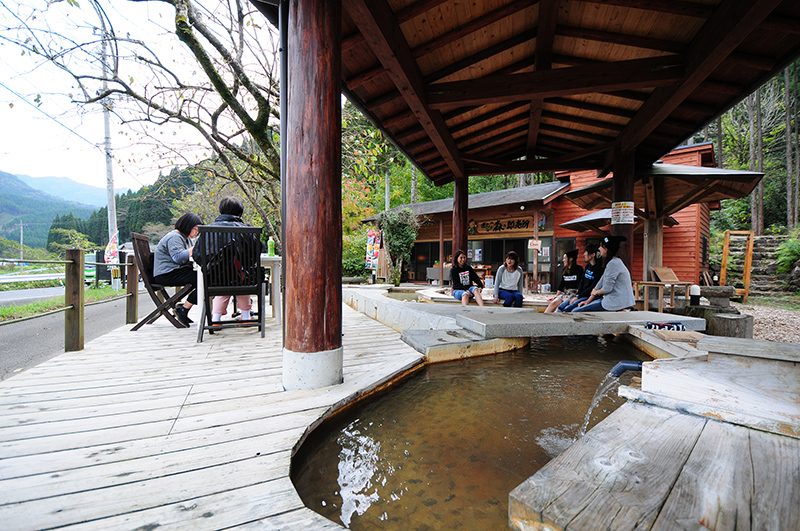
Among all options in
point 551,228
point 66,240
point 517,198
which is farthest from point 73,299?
point 66,240

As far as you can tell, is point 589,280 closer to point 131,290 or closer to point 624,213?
point 624,213

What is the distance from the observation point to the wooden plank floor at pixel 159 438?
0.99 m

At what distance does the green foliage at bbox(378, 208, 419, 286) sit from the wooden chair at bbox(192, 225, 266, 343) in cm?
1041

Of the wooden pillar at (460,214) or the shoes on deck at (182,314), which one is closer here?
the shoes on deck at (182,314)

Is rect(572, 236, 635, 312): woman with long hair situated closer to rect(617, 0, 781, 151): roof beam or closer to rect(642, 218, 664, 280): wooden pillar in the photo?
rect(617, 0, 781, 151): roof beam

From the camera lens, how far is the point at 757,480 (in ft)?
3.00

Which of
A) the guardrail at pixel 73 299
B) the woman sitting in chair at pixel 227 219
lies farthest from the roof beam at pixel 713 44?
the guardrail at pixel 73 299

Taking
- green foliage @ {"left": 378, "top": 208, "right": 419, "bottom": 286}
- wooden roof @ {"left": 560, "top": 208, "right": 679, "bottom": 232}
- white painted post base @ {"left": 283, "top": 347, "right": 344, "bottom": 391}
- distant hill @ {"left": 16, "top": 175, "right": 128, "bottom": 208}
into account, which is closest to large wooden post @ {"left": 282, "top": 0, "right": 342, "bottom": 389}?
white painted post base @ {"left": 283, "top": 347, "right": 344, "bottom": 391}

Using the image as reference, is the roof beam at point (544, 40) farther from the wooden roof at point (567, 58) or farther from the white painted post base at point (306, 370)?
the white painted post base at point (306, 370)

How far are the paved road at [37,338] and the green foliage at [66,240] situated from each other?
52.3 ft

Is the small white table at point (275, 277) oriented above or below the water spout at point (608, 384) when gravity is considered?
above

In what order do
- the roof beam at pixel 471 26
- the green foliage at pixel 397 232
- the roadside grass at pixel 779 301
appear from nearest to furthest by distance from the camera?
the roof beam at pixel 471 26 → the roadside grass at pixel 779 301 → the green foliage at pixel 397 232

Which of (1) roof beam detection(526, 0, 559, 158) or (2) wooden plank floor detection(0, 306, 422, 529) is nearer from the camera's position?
(2) wooden plank floor detection(0, 306, 422, 529)

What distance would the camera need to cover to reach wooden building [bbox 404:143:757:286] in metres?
10.1
